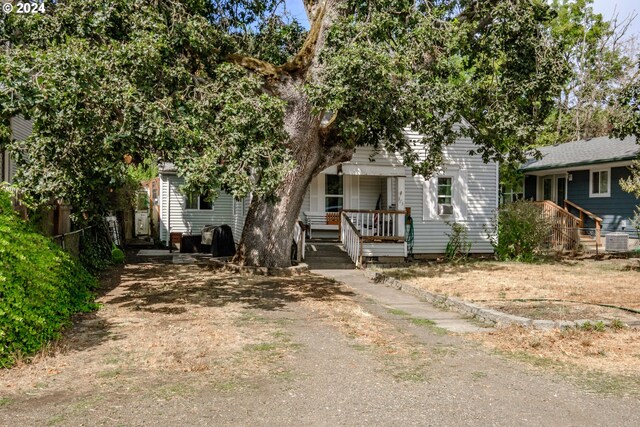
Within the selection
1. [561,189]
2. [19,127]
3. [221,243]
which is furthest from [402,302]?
[561,189]

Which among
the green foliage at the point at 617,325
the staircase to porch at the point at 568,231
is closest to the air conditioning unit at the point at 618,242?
the staircase to porch at the point at 568,231

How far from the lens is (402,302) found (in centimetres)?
1072

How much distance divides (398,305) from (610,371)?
4.66m

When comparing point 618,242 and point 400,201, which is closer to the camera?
point 400,201

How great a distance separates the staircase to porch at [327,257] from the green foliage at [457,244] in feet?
12.8

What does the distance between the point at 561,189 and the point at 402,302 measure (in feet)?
58.0

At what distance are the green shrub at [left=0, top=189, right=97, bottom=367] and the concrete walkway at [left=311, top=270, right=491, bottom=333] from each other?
5383mm

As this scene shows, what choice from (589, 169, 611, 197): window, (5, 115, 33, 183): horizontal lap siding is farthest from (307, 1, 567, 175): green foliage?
(589, 169, 611, 197): window

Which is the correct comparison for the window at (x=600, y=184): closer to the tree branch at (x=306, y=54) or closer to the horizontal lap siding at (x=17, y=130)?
the tree branch at (x=306, y=54)

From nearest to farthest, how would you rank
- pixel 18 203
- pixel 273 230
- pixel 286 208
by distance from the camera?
pixel 18 203 < pixel 286 208 < pixel 273 230

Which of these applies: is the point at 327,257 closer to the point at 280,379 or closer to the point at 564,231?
the point at 564,231

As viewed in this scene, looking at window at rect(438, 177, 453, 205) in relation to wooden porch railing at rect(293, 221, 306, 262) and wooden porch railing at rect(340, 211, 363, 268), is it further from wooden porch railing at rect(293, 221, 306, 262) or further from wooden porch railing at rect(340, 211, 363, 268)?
wooden porch railing at rect(293, 221, 306, 262)

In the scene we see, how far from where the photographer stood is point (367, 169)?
1788 centimetres

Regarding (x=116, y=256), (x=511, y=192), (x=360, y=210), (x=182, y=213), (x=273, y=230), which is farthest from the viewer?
(x=511, y=192)
